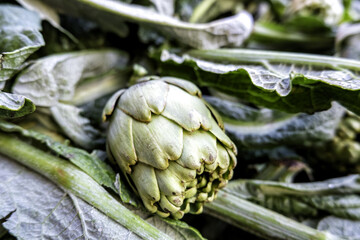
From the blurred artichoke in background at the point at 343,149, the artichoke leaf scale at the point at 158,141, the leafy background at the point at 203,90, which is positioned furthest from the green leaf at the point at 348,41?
the artichoke leaf scale at the point at 158,141

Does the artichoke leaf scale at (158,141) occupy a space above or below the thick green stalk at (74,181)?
above

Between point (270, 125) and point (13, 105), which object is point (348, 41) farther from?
point (13, 105)

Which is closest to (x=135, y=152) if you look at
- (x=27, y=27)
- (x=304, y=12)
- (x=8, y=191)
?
(x=8, y=191)

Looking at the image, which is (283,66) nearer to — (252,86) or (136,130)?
(252,86)

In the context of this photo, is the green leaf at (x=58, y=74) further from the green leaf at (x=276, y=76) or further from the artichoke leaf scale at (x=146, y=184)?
the artichoke leaf scale at (x=146, y=184)

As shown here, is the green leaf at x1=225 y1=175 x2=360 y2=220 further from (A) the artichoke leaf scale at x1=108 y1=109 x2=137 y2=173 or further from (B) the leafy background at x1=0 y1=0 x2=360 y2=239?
(A) the artichoke leaf scale at x1=108 y1=109 x2=137 y2=173
